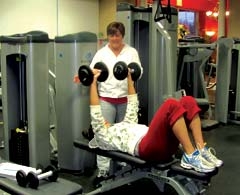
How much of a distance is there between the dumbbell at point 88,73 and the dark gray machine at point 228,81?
3.14 m

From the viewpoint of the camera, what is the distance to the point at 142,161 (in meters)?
2.64

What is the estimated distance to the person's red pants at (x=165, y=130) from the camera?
253 centimetres

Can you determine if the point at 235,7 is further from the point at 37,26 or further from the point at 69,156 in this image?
the point at 69,156

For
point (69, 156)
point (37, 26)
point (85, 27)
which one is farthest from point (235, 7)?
point (69, 156)

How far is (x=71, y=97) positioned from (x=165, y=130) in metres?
1.22

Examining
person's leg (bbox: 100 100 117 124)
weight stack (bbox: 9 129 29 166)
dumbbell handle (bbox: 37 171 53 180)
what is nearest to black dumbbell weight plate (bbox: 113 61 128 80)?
person's leg (bbox: 100 100 117 124)

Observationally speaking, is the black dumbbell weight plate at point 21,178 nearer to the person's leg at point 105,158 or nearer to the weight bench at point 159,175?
the weight bench at point 159,175

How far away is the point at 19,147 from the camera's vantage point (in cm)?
327

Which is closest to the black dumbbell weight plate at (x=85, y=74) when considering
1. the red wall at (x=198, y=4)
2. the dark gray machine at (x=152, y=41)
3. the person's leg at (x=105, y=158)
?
the person's leg at (x=105, y=158)

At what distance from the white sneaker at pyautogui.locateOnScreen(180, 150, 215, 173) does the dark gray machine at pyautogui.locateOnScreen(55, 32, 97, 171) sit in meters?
1.30

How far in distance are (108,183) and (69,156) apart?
0.74 m

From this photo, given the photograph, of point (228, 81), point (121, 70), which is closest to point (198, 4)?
point (228, 81)

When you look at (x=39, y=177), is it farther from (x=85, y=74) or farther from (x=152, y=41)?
(x=152, y=41)

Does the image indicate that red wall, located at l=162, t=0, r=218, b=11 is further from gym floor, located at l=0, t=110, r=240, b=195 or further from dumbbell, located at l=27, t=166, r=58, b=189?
dumbbell, located at l=27, t=166, r=58, b=189
